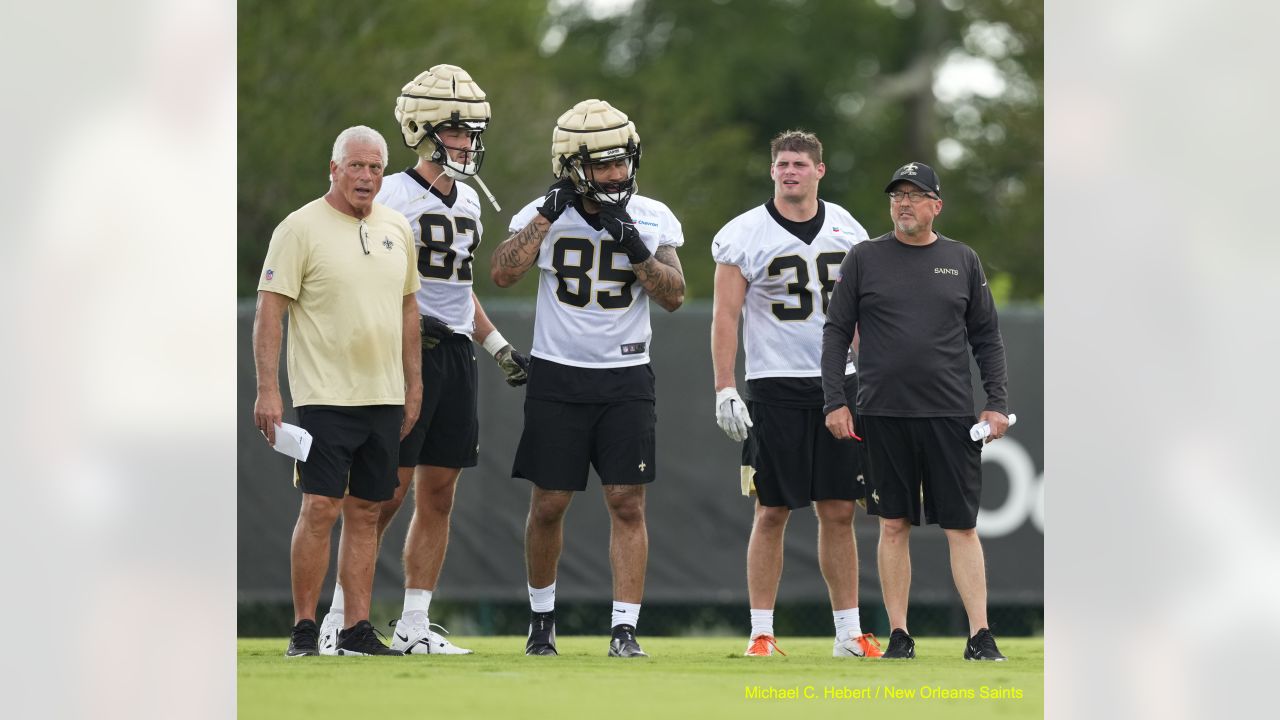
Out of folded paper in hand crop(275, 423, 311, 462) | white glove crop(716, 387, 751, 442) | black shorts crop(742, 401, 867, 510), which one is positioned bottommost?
black shorts crop(742, 401, 867, 510)

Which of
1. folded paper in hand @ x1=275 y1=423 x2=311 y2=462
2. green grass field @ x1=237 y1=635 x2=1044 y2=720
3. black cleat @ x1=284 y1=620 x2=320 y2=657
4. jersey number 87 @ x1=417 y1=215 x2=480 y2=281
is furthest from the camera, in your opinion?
jersey number 87 @ x1=417 y1=215 x2=480 y2=281

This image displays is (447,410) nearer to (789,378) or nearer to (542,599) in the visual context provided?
(542,599)

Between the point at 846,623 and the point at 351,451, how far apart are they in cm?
212

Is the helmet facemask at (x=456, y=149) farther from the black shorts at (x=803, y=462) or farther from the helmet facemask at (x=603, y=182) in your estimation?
the black shorts at (x=803, y=462)

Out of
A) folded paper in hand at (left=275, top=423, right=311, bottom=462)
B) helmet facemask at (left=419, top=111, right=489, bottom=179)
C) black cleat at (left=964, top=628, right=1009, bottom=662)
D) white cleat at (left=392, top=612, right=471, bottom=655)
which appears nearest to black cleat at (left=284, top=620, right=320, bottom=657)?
white cleat at (left=392, top=612, right=471, bottom=655)

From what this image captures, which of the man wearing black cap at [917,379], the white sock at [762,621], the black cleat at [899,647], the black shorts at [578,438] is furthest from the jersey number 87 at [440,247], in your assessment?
the black cleat at [899,647]

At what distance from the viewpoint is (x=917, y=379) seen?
6285 mm

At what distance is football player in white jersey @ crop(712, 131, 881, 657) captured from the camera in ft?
22.3

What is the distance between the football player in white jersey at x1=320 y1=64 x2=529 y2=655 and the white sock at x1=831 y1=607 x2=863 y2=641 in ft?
4.90

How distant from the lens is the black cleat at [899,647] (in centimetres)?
645

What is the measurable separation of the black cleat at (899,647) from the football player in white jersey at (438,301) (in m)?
1.66

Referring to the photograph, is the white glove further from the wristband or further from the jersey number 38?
the wristband

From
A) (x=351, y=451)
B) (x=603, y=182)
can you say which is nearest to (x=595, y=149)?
(x=603, y=182)
